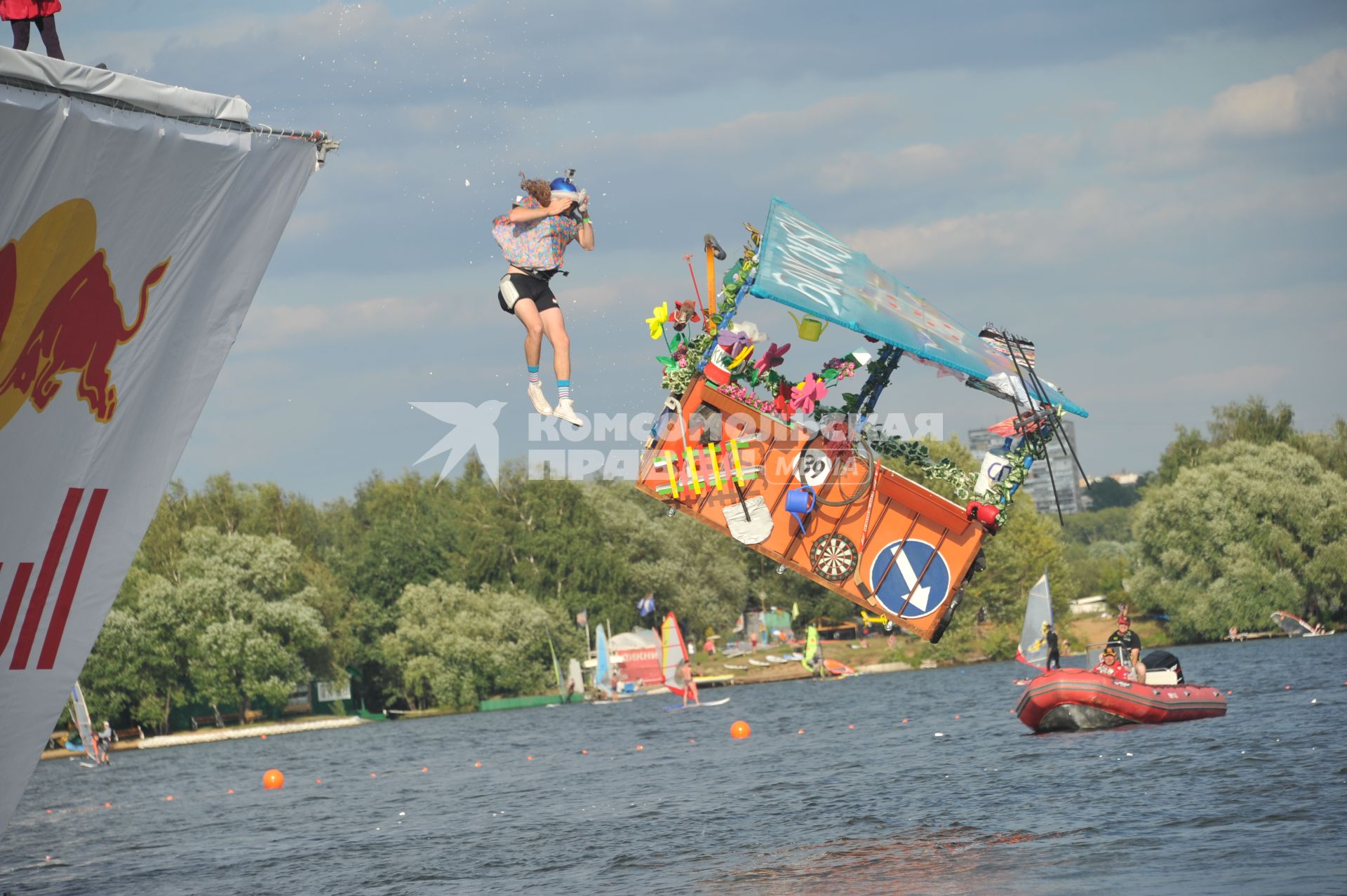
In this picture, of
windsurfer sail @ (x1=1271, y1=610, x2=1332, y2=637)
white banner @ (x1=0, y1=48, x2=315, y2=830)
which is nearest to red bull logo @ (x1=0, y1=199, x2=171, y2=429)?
white banner @ (x1=0, y1=48, x2=315, y2=830)

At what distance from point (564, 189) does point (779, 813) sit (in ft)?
62.3

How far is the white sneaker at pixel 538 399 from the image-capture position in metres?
12.1

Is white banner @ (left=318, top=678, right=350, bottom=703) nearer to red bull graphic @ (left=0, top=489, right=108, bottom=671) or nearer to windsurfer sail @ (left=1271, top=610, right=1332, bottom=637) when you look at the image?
windsurfer sail @ (left=1271, top=610, right=1332, bottom=637)

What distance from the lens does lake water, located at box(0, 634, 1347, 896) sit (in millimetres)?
20281

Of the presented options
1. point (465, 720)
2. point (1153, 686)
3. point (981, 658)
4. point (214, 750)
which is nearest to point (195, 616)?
point (214, 750)

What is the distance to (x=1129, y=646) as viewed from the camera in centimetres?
3662

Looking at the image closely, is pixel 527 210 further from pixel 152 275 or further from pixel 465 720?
pixel 465 720

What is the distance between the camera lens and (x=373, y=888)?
75.9ft

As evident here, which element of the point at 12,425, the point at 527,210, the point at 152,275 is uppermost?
the point at 527,210

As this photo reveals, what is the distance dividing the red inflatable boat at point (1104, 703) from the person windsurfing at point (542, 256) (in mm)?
28064

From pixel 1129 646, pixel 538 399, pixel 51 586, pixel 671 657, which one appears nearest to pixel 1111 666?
pixel 1129 646

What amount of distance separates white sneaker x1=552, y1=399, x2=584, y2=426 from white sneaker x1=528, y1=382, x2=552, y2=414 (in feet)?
0.56

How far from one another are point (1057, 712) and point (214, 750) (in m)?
45.5

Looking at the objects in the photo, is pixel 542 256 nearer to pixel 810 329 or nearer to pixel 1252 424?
pixel 810 329
